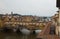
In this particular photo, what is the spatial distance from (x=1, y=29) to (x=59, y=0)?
21076 millimetres

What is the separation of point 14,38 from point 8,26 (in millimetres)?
4239

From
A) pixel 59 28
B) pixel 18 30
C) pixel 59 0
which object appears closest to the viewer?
pixel 59 0

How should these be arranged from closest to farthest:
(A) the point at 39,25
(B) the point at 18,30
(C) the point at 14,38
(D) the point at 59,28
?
(D) the point at 59,28 → (C) the point at 14,38 → (A) the point at 39,25 → (B) the point at 18,30

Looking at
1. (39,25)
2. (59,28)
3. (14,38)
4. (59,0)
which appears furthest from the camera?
(39,25)

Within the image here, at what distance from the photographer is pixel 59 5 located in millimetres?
2979

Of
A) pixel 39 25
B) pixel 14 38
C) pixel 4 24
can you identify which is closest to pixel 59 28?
pixel 14 38

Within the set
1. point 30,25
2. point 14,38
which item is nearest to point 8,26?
point 30,25

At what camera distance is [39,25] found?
69.9 feet

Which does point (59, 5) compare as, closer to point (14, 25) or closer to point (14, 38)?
point (14, 38)

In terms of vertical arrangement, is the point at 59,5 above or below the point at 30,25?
above

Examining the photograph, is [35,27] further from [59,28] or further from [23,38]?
[59,28]

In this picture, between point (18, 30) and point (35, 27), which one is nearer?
point (35, 27)

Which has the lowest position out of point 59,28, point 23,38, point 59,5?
point 23,38

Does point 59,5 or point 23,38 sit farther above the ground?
point 59,5
